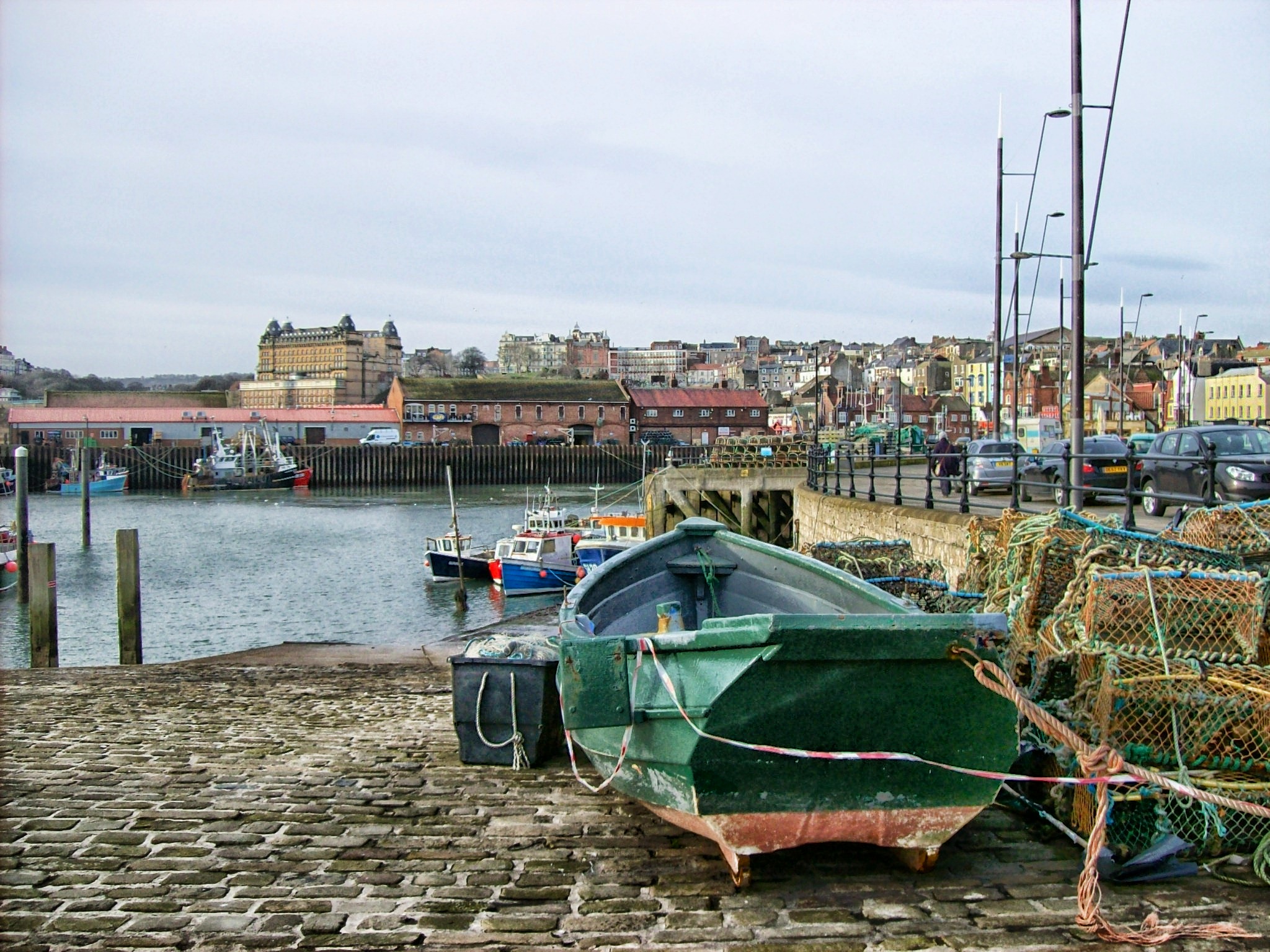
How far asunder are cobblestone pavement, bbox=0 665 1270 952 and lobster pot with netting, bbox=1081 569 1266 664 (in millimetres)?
1111

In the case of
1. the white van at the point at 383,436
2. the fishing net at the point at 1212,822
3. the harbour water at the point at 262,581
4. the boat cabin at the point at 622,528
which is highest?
the white van at the point at 383,436

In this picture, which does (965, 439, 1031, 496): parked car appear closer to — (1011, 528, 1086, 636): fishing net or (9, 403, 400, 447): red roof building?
(1011, 528, 1086, 636): fishing net

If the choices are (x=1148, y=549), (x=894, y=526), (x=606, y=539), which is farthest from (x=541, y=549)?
(x=1148, y=549)

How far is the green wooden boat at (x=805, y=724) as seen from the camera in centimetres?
425

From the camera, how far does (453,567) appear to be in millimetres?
31906

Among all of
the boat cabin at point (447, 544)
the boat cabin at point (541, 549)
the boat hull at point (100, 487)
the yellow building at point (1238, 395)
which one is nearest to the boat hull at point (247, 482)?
the boat hull at point (100, 487)

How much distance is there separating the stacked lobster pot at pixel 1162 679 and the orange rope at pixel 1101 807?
0.22 metres

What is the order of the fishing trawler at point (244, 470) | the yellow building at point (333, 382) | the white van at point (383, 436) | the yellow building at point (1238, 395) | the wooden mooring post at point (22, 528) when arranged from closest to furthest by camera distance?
the wooden mooring post at point (22, 528) < the yellow building at point (1238, 395) < the fishing trawler at point (244, 470) < the white van at point (383, 436) < the yellow building at point (333, 382)

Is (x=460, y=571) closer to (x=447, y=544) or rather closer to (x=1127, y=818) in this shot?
(x=447, y=544)

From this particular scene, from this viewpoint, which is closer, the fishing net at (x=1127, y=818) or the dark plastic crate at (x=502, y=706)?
the fishing net at (x=1127, y=818)

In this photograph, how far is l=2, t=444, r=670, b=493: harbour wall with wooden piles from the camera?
79062 millimetres

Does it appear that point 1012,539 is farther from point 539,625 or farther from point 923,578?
point 539,625

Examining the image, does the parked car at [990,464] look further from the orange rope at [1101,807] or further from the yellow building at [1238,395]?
the yellow building at [1238,395]

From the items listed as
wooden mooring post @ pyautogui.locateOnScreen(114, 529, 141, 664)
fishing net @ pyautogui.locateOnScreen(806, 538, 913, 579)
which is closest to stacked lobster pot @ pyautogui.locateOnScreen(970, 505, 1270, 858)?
fishing net @ pyautogui.locateOnScreen(806, 538, 913, 579)
